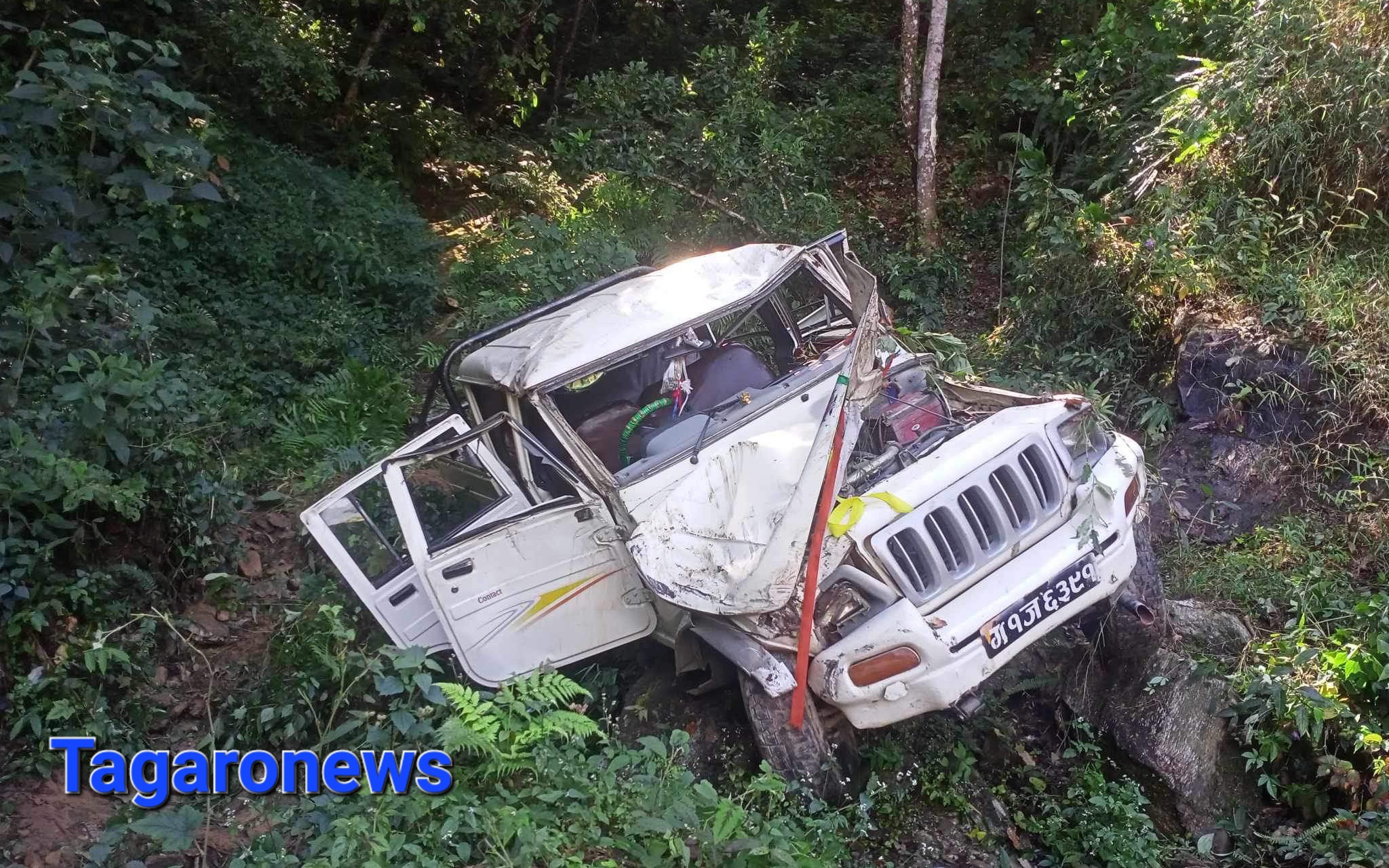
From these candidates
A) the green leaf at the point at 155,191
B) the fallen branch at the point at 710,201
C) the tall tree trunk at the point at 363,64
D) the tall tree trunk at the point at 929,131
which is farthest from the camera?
the tall tree trunk at the point at 363,64

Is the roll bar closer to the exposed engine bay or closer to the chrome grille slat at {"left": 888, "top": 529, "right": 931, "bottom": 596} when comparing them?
the exposed engine bay

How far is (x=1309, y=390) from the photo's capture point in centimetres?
597

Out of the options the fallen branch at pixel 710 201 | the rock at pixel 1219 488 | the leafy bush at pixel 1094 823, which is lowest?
the leafy bush at pixel 1094 823

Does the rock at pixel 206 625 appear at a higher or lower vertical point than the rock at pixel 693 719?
lower

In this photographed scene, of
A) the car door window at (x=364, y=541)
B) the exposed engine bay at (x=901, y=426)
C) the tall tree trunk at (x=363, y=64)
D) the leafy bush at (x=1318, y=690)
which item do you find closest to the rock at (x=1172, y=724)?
the leafy bush at (x=1318, y=690)

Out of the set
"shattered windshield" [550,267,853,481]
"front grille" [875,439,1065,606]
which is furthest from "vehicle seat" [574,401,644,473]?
"front grille" [875,439,1065,606]

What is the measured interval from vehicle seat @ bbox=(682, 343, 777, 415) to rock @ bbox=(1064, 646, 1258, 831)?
2.08 m

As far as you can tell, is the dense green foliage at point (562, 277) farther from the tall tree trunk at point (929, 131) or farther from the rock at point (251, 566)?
the tall tree trunk at point (929, 131)

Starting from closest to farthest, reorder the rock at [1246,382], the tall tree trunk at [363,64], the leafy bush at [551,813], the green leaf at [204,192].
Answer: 1. the leafy bush at [551,813]
2. the green leaf at [204,192]
3. the rock at [1246,382]
4. the tall tree trunk at [363,64]

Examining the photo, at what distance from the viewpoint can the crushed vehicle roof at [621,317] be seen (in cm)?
439

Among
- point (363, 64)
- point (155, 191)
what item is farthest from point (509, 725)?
point (363, 64)

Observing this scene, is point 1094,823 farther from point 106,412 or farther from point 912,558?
point 106,412

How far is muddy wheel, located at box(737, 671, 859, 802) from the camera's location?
12.3ft

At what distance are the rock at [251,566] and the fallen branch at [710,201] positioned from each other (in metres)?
5.09
